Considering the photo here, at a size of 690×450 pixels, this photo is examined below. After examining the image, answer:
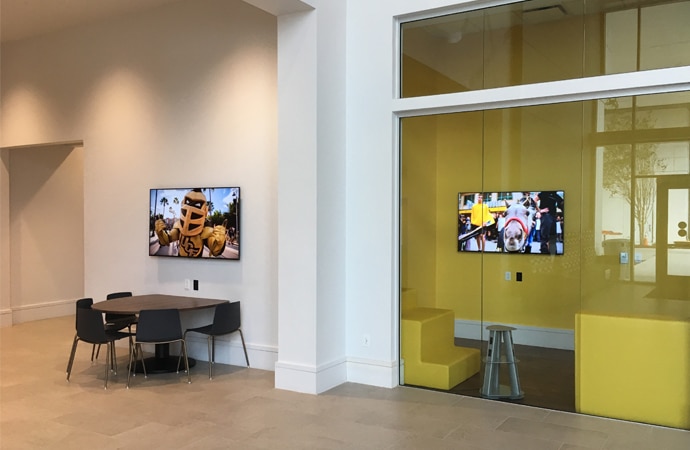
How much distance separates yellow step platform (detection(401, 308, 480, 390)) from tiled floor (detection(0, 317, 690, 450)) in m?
0.19

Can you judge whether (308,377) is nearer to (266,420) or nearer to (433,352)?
(266,420)

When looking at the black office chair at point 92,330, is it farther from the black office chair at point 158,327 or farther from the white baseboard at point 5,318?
the white baseboard at point 5,318

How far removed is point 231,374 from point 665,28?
198 inches

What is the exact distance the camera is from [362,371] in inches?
230

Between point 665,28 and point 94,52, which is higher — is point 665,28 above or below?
below

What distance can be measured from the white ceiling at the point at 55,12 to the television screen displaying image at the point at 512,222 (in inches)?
171

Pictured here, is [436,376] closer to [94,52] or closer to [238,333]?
[238,333]

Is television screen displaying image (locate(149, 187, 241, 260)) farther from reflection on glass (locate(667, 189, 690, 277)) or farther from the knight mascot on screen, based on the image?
reflection on glass (locate(667, 189, 690, 277))

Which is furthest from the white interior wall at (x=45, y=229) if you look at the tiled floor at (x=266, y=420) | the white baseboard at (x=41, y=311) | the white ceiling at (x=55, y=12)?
the tiled floor at (x=266, y=420)

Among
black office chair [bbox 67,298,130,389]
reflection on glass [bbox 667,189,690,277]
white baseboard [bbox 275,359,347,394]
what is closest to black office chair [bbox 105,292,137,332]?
black office chair [bbox 67,298,130,389]

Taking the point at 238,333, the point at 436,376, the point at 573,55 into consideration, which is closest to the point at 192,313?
the point at 238,333

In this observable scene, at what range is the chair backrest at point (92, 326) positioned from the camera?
590 cm

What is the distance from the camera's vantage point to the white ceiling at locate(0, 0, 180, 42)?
7207 millimetres

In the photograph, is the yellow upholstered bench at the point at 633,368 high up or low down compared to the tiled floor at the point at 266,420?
up
